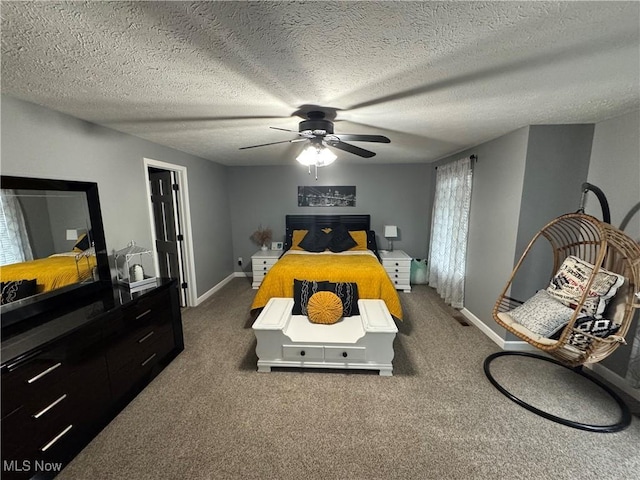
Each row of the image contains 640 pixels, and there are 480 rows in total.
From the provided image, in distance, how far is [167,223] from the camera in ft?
12.2

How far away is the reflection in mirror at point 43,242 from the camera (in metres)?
1.69

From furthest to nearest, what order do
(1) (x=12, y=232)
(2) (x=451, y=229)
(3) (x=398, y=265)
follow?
(3) (x=398, y=265) → (2) (x=451, y=229) → (1) (x=12, y=232)

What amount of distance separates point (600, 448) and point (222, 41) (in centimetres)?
315

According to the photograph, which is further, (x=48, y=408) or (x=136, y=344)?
(x=136, y=344)

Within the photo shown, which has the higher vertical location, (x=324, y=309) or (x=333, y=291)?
(x=333, y=291)

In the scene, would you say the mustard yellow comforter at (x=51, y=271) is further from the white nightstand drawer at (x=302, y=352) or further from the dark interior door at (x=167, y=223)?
the white nightstand drawer at (x=302, y=352)

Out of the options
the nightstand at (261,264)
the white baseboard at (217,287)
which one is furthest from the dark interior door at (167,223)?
the nightstand at (261,264)

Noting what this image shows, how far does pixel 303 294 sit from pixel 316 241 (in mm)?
1761

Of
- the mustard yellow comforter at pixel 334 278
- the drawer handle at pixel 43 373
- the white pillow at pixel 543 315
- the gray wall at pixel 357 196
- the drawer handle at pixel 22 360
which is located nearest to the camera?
the drawer handle at pixel 22 360

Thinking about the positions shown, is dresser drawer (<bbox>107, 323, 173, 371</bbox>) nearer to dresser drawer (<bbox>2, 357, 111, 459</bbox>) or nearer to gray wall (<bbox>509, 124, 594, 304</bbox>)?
dresser drawer (<bbox>2, 357, 111, 459</bbox>)

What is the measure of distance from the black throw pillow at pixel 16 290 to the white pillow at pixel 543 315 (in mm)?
3734

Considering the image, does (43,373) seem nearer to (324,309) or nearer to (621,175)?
(324,309)

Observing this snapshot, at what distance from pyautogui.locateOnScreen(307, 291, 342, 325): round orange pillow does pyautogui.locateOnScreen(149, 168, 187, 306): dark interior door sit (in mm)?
2229

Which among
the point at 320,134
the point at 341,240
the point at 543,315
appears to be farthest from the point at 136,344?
the point at 543,315
